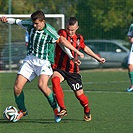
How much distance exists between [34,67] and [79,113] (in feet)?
5.29

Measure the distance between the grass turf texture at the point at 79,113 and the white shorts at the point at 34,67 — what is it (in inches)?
30.1

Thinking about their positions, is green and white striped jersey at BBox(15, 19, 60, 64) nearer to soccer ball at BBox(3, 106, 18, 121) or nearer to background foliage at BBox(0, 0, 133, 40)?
soccer ball at BBox(3, 106, 18, 121)

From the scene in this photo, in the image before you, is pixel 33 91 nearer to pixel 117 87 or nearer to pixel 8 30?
pixel 117 87

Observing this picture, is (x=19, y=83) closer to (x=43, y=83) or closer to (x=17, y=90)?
(x=17, y=90)

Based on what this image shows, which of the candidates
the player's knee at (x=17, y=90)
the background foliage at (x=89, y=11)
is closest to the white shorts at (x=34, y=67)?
the player's knee at (x=17, y=90)

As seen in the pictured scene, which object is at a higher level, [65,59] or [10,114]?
[65,59]

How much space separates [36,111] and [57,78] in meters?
1.54

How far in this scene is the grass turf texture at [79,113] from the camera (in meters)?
8.88

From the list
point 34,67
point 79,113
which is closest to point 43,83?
point 34,67

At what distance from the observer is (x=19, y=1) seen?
25172mm

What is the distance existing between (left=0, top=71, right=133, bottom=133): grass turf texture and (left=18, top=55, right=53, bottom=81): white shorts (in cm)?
76

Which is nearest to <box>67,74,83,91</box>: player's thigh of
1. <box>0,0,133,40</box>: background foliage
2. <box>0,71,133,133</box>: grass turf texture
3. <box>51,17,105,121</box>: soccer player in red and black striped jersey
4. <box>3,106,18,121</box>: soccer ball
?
<box>51,17,105,121</box>: soccer player in red and black striped jersey

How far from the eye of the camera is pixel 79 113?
35.3 ft

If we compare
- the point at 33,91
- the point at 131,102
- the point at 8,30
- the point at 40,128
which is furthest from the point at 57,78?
the point at 8,30
